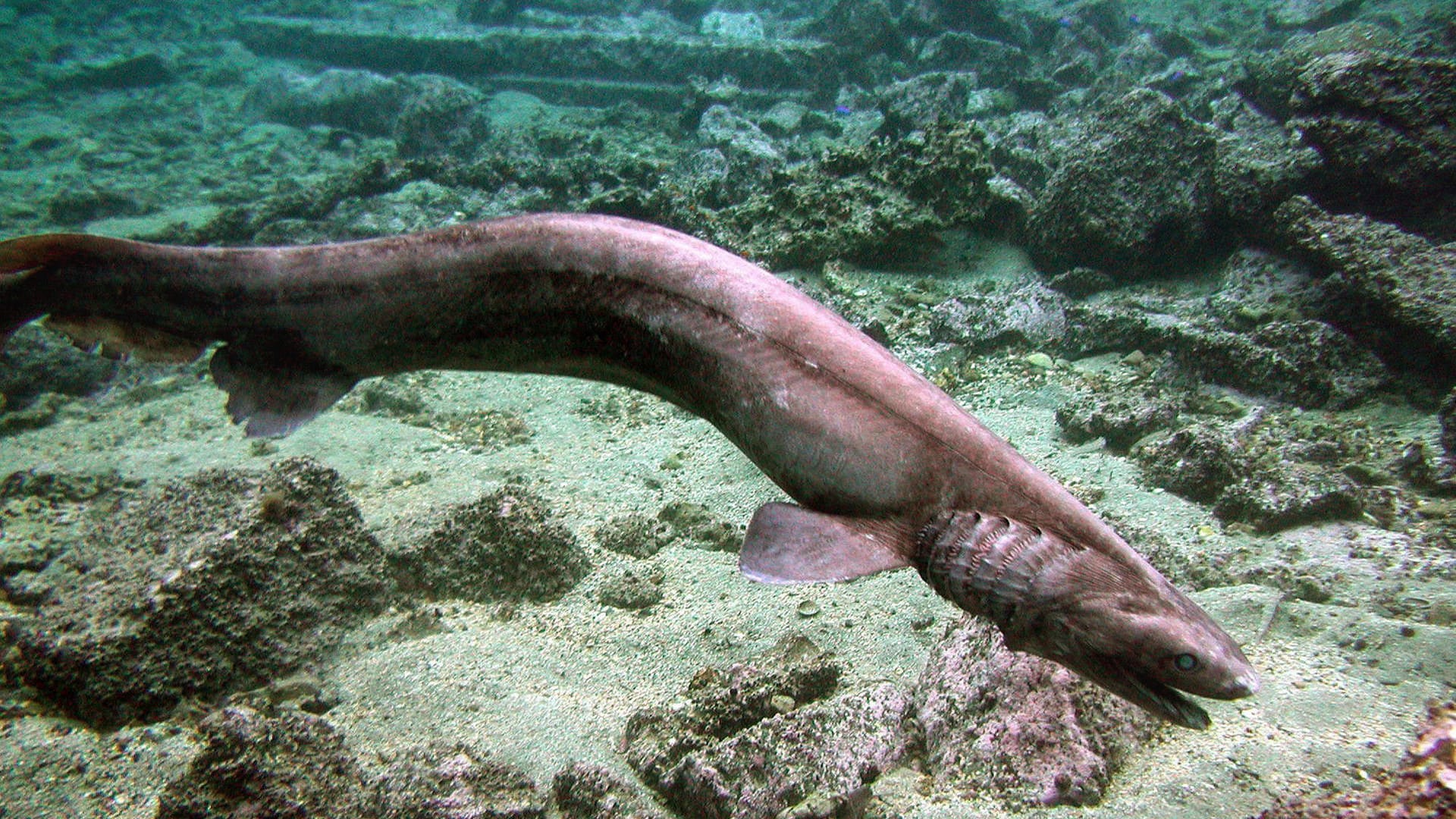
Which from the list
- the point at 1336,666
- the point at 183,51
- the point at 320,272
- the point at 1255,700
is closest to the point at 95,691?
the point at 320,272

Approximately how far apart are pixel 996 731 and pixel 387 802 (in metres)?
2.21

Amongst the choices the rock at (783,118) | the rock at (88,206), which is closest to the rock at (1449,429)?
the rock at (783,118)

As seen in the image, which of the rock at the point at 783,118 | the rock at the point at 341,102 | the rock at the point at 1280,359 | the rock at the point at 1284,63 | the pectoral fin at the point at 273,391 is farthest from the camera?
the rock at the point at 341,102

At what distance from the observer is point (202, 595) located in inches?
116

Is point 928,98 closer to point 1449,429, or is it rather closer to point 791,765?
point 1449,429

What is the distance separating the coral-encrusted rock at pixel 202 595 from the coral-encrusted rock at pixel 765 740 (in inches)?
68.0

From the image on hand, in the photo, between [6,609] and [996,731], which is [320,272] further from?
[6,609]

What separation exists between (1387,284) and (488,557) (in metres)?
7.06

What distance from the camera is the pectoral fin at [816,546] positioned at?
1676mm

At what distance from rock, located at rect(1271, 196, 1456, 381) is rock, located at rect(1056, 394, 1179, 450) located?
1.74 m

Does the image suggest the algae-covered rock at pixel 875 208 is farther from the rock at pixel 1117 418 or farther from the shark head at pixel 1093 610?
the shark head at pixel 1093 610

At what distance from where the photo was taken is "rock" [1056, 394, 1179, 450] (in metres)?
5.27

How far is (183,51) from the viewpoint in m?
25.1

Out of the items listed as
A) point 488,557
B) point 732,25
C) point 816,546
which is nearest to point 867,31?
point 732,25
